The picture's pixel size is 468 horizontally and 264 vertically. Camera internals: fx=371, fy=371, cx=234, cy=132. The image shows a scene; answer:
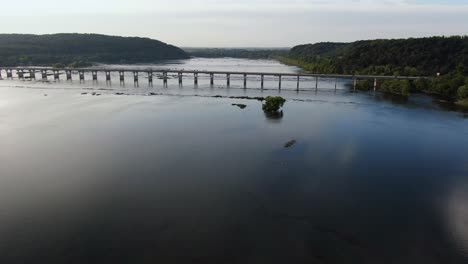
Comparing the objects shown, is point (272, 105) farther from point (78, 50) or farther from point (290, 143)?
point (78, 50)

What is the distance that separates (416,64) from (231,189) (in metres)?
50.4

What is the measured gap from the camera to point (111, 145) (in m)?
21.2

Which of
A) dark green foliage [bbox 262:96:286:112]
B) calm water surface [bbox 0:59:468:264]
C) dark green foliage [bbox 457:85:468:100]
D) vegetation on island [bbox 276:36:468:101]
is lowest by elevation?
calm water surface [bbox 0:59:468:264]

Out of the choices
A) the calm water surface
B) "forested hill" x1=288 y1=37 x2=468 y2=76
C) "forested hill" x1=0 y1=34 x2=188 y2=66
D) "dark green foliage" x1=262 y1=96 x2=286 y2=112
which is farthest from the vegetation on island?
"forested hill" x1=0 y1=34 x2=188 y2=66

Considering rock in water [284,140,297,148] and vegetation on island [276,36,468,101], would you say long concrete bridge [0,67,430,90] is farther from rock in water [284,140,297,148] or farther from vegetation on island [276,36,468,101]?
rock in water [284,140,297,148]

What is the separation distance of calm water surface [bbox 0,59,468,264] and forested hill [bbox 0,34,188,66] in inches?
2426

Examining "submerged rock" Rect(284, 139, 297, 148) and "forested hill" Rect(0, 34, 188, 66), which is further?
"forested hill" Rect(0, 34, 188, 66)

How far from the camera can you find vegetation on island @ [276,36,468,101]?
42812 mm

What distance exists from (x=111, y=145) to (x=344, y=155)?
13.0 meters

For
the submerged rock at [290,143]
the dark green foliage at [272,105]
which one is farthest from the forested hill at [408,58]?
the submerged rock at [290,143]

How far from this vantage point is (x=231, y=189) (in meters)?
15.0

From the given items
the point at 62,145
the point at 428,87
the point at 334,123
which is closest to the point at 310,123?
the point at 334,123

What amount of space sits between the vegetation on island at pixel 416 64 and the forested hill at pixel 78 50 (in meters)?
55.8

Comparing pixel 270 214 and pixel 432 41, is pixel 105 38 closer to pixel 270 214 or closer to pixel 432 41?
pixel 432 41
